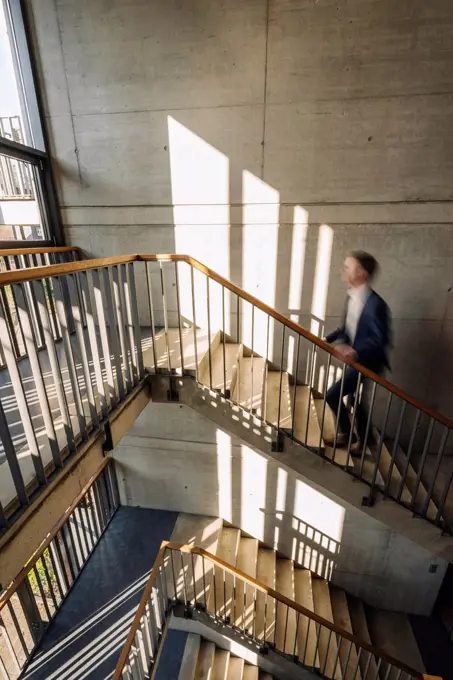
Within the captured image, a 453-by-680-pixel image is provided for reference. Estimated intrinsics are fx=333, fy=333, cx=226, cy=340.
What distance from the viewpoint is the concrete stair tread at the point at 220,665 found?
130 inches

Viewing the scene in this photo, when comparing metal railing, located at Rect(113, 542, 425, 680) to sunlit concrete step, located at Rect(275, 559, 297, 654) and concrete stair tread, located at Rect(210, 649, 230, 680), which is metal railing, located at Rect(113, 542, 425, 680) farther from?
concrete stair tread, located at Rect(210, 649, 230, 680)

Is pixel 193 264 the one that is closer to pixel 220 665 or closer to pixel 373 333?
pixel 373 333

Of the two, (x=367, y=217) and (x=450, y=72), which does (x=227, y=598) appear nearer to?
(x=367, y=217)

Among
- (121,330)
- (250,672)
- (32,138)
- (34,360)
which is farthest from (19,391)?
(250,672)

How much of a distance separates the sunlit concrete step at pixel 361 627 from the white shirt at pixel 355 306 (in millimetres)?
3561

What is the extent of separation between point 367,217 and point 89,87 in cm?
288

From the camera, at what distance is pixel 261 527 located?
4152 mm

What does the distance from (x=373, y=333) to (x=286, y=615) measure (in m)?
3.16

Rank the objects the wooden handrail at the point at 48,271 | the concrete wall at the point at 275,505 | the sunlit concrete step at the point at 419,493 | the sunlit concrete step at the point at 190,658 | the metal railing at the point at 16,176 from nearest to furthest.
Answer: the wooden handrail at the point at 48,271 → the sunlit concrete step at the point at 419,493 → the sunlit concrete step at the point at 190,658 → the metal railing at the point at 16,176 → the concrete wall at the point at 275,505

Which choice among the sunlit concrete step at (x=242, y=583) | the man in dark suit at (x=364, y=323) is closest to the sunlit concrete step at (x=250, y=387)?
the man in dark suit at (x=364, y=323)

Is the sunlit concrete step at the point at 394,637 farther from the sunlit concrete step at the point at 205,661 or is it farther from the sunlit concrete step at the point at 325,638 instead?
the sunlit concrete step at the point at 205,661

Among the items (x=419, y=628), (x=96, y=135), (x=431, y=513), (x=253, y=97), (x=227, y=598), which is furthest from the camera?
(x=419, y=628)

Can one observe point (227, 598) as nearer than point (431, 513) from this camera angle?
No

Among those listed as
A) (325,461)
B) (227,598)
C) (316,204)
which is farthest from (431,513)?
(316,204)
